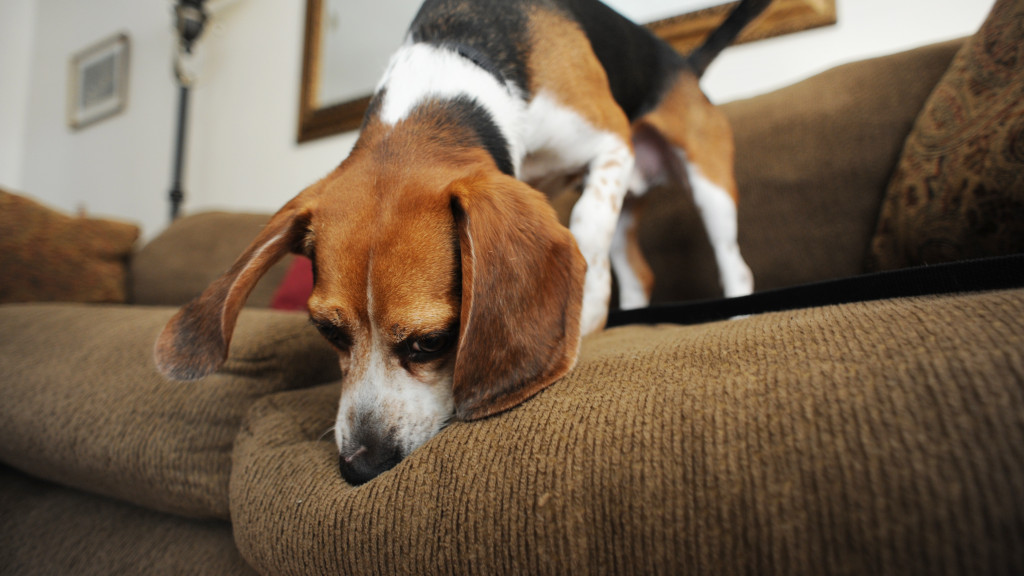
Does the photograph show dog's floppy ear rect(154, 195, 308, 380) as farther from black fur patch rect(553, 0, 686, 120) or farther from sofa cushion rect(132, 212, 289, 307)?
sofa cushion rect(132, 212, 289, 307)

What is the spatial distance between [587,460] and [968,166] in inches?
35.9

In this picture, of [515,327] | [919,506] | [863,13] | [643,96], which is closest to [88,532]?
[515,327]

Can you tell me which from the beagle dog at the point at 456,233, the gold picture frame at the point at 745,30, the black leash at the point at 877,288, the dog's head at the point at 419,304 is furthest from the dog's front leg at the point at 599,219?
the gold picture frame at the point at 745,30

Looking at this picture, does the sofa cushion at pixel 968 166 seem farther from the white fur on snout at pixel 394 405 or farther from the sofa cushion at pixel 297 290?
the sofa cushion at pixel 297 290

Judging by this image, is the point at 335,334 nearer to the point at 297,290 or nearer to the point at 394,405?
the point at 394,405

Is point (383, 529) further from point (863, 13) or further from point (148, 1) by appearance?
point (148, 1)

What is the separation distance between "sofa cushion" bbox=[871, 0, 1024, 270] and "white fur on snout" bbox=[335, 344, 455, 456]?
911 millimetres

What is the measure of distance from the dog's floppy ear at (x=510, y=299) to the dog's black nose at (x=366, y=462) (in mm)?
127

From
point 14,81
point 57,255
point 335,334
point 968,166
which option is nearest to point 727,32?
point 968,166

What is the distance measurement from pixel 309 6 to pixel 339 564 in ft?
11.5

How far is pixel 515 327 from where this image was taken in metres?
0.69

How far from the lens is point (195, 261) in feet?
7.66

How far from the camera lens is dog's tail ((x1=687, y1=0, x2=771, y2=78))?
1.48 meters

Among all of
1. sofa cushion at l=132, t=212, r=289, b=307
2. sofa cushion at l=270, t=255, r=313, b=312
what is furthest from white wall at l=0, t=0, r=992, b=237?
sofa cushion at l=270, t=255, r=313, b=312
